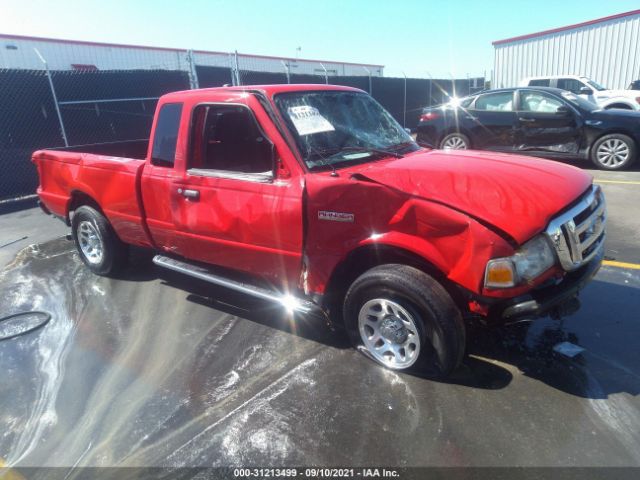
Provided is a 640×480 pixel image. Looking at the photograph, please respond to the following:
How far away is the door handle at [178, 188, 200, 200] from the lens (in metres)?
3.74

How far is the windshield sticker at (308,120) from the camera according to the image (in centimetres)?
335

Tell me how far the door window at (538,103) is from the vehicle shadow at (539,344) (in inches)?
251

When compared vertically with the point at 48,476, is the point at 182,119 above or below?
above

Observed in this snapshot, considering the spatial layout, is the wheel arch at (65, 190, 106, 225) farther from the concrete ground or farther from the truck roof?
the truck roof

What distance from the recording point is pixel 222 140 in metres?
3.86

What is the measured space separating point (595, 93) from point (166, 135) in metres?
16.8

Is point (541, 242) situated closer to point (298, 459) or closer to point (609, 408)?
point (609, 408)

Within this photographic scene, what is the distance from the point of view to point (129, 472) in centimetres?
244

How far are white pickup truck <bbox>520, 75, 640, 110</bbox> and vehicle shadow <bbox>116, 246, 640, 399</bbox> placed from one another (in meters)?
13.4

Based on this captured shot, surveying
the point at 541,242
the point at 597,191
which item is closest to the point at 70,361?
the point at 541,242

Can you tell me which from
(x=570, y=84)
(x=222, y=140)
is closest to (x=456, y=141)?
(x=222, y=140)

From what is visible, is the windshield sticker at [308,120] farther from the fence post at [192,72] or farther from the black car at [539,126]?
the fence post at [192,72]

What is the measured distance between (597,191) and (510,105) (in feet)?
24.1

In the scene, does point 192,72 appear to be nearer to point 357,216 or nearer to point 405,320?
point 357,216
